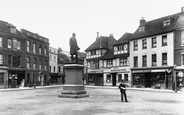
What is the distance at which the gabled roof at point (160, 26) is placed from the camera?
33.1 meters

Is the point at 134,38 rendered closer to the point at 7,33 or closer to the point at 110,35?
the point at 110,35

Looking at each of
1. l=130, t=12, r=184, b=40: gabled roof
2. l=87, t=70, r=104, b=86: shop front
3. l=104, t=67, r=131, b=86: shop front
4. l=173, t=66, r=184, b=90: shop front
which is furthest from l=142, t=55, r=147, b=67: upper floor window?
l=87, t=70, r=104, b=86: shop front

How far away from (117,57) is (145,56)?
25.2 ft

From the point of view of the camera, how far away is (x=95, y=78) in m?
51.1

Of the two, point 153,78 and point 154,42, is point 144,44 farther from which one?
point 153,78

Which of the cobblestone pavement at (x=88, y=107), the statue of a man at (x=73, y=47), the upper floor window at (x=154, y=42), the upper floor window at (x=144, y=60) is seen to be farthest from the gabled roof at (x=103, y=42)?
the cobblestone pavement at (x=88, y=107)

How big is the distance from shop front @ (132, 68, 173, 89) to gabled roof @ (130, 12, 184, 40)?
636cm

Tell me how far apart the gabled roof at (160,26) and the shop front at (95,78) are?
45.0 feet

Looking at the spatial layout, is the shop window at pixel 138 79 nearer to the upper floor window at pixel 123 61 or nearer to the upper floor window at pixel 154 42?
the upper floor window at pixel 123 61

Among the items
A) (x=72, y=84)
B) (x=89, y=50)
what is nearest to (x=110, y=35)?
(x=89, y=50)

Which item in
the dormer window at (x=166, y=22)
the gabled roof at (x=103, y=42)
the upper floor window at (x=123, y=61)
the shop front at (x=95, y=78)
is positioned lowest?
the shop front at (x=95, y=78)

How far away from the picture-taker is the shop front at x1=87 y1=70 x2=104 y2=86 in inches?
1960

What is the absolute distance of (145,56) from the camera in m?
38.1

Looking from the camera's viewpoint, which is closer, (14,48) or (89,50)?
(14,48)
